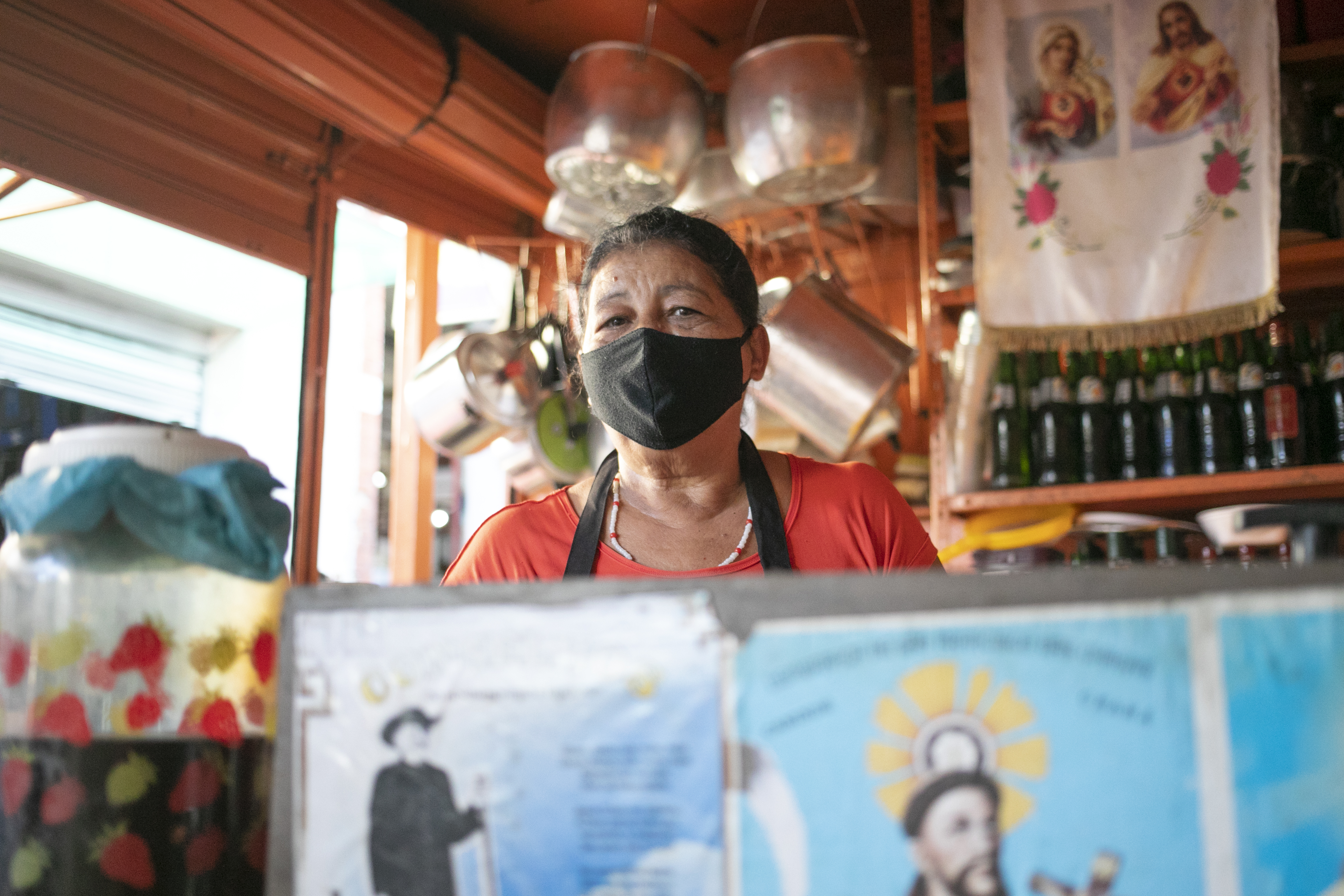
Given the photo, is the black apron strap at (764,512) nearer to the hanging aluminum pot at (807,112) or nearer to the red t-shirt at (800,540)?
the red t-shirt at (800,540)

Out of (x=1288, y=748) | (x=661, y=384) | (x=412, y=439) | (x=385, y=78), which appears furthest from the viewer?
(x=412, y=439)

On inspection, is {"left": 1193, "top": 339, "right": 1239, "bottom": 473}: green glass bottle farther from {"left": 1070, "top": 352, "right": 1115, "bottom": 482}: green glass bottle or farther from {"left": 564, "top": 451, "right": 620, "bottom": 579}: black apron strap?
{"left": 564, "top": 451, "right": 620, "bottom": 579}: black apron strap

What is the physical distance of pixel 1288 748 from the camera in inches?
17.8

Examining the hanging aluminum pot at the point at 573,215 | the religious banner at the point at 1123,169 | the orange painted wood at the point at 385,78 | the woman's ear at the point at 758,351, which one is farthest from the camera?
the hanging aluminum pot at the point at 573,215

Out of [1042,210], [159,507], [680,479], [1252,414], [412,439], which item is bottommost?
[159,507]

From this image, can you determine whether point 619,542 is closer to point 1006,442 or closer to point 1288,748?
point 1288,748

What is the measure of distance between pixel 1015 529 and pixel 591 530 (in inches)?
59.0

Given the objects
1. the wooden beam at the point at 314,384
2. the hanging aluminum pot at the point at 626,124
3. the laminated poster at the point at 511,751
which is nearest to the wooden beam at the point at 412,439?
the wooden beam at the point at 314,384

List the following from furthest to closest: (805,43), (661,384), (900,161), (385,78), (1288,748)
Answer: (900,161) → (385,78) → (805,43) → (661,384) → (1288,748)

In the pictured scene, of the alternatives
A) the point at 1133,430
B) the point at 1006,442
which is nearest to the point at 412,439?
the point at 1006,442

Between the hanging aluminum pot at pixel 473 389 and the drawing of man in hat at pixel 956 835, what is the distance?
8.25 feet

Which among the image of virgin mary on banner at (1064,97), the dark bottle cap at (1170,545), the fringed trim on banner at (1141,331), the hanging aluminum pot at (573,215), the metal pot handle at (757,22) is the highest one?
the metal pot handle at (757,22)

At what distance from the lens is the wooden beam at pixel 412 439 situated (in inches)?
129

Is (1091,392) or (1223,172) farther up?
(1223,172)
